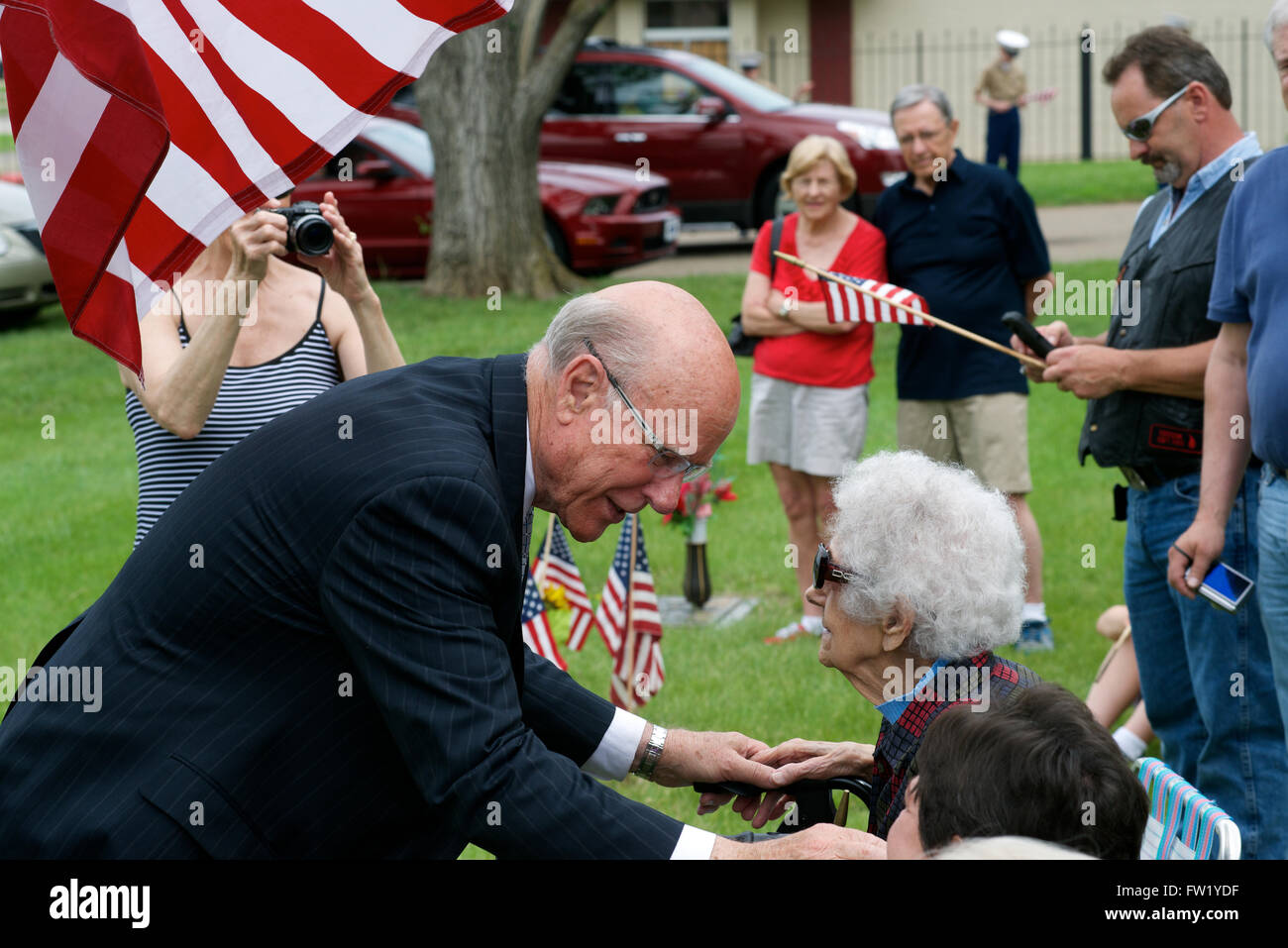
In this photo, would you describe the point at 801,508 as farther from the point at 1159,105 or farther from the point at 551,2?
the point at 551,2

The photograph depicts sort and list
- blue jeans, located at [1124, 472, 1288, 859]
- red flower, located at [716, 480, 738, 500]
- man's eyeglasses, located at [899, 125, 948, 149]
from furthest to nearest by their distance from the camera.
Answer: red flower, located at [716, 480, 738, 500] < man's eyeglasses, located at [899, 125, 948, 149] < blue jeans, located at [1124, 472, 1288, 859]

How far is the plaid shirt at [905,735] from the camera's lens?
289cm

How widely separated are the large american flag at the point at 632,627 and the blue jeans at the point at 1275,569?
2445 millimetres

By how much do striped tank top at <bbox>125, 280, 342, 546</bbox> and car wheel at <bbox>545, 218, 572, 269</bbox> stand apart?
11017 millimetres

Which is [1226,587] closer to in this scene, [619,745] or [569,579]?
[619,745]

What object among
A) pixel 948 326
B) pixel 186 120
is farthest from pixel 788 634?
pixel 186 120

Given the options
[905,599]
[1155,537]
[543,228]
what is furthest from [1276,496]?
[543,228]

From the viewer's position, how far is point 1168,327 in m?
4.53

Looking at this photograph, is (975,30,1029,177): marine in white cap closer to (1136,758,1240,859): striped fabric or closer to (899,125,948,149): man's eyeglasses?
(899,125,948,149): man's eyeglasses

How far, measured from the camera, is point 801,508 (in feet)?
23.5

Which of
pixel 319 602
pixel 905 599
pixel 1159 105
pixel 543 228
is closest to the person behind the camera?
pixel 319 602

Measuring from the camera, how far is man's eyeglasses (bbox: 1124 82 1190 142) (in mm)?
4469

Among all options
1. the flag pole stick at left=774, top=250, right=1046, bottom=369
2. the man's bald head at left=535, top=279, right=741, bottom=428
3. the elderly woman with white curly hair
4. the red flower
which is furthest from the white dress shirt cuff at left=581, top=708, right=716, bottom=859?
the red flower
